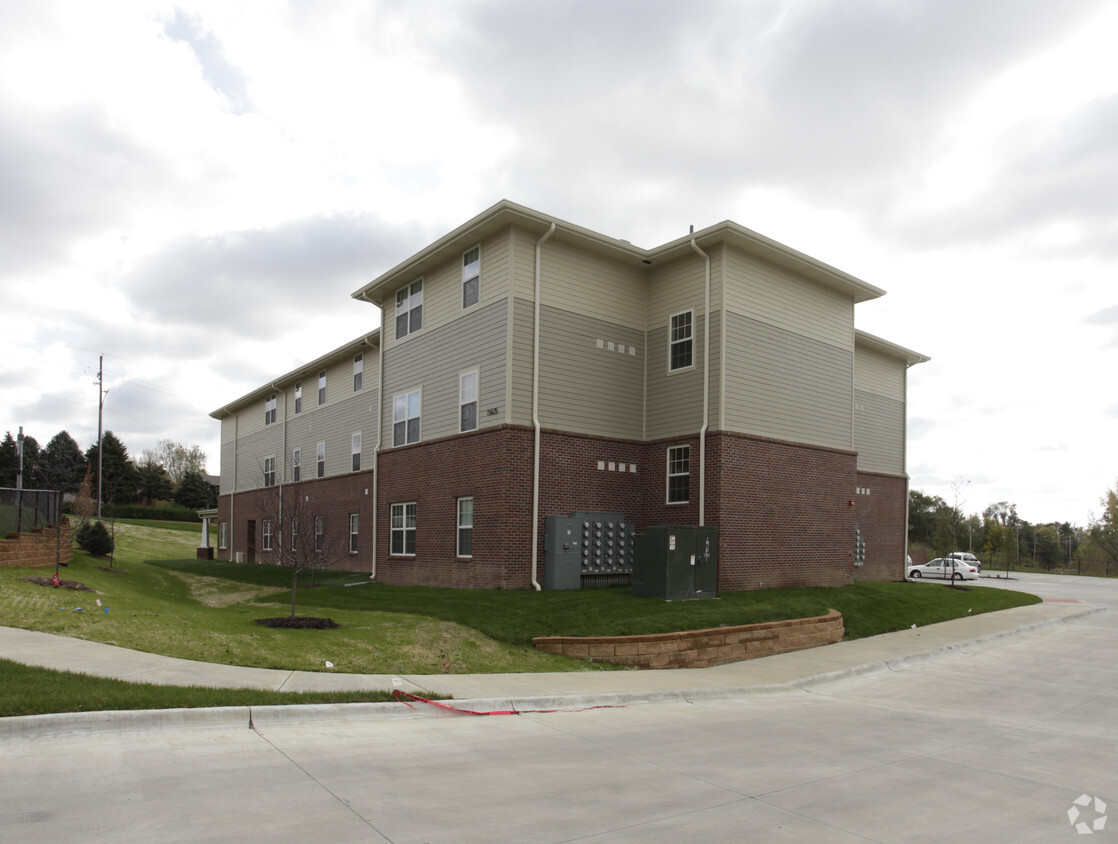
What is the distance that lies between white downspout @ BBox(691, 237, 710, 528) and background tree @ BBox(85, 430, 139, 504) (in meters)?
71.3

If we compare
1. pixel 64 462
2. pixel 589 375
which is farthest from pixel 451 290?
pixel 64 462

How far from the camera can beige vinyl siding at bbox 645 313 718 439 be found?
20.5 m

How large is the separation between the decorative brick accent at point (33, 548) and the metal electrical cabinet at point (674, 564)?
1468 centimetres

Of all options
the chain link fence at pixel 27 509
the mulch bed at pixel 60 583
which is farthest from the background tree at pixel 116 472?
the mulch bed at pixel 60 583

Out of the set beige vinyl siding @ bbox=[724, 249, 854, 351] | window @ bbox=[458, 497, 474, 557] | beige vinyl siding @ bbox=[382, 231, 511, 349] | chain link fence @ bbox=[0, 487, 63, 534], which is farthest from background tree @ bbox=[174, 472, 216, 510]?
beige vinyl siding @ bbox=[724, 249, 854, 351]

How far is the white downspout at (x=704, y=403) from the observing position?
19750 mm

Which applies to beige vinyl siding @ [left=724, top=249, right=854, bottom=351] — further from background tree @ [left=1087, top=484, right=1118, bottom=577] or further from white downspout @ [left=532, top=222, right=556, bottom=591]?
background tree @ [left=1087, top=484, right=1118, bottom=577]

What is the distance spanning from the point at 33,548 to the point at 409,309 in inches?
466

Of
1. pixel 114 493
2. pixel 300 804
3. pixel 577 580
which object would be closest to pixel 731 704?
pixel 300 804

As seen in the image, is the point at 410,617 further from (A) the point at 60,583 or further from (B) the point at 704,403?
(B) the point at 704,403

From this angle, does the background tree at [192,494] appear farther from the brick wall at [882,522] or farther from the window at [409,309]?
the brick wall at [882,522]

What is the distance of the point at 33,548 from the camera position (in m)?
20.0

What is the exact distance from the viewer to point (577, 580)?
19984 mm

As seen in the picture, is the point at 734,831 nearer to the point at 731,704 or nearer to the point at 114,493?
the point at 731,704
